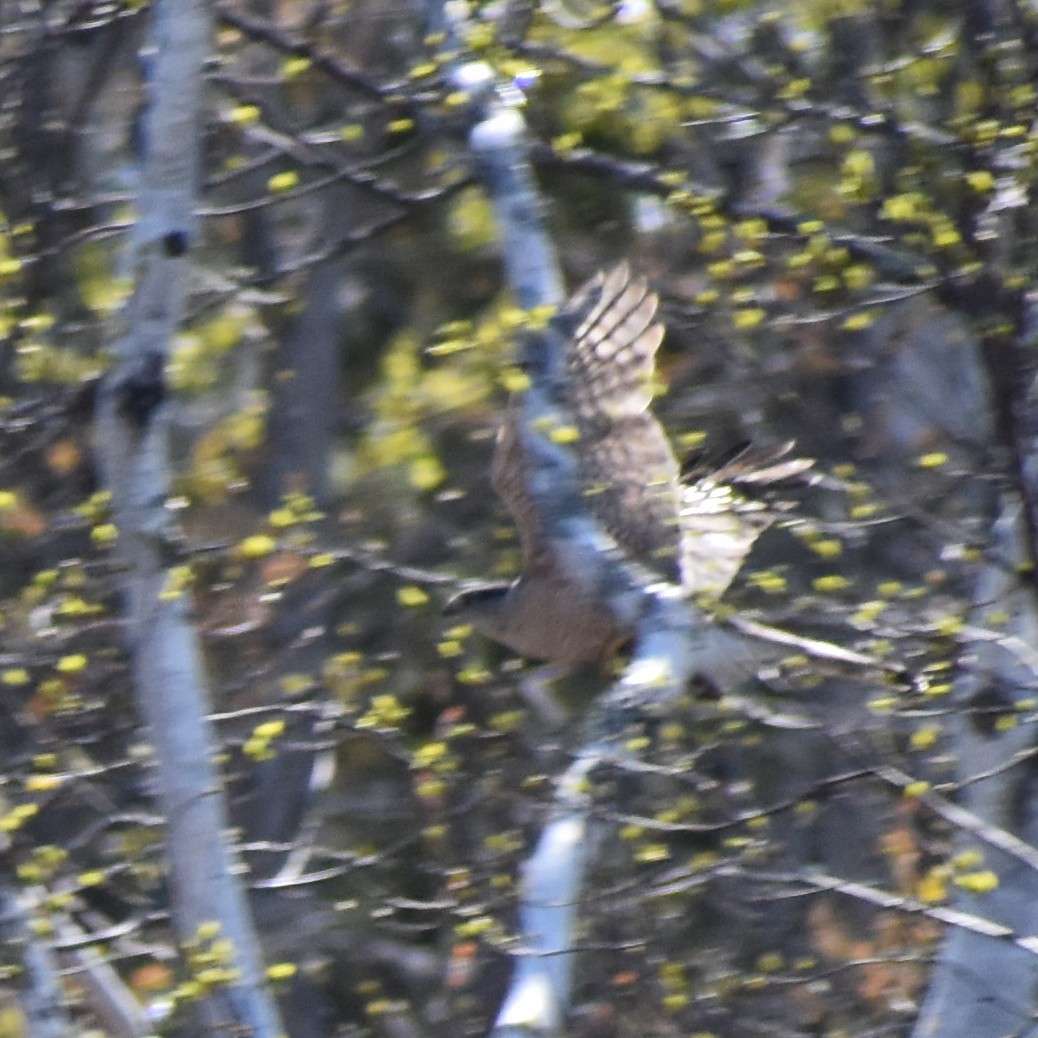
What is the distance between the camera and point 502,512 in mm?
6988

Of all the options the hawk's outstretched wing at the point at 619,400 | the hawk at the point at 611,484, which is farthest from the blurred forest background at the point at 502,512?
the hawk's outstretched wing at the point at 619,400

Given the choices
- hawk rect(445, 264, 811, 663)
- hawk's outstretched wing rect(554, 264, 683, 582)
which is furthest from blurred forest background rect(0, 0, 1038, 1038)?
hawk's outstretched wing rect(554, 264, 683, 582)

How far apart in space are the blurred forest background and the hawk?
0.20 meters

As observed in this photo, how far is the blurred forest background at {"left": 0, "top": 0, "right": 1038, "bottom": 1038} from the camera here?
454cm

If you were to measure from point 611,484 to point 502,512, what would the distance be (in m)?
1.26

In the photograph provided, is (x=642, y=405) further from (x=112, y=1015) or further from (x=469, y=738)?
(x=112, y=1015)

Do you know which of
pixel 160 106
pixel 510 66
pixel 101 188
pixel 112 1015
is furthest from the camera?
pixel 101 188

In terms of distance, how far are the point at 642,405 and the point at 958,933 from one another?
2061 mm

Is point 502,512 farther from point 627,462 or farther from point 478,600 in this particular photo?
point 627,462

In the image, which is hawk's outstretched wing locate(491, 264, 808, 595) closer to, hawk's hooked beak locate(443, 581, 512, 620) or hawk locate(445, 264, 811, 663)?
hawk locate(445, 264, 811, 663)

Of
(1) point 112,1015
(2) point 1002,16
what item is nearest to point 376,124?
(2) point 1002,16

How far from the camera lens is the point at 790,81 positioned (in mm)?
5344

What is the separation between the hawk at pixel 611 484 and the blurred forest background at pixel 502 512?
0.20m

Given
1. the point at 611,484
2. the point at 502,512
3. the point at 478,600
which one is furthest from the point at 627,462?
the point at 502,512
